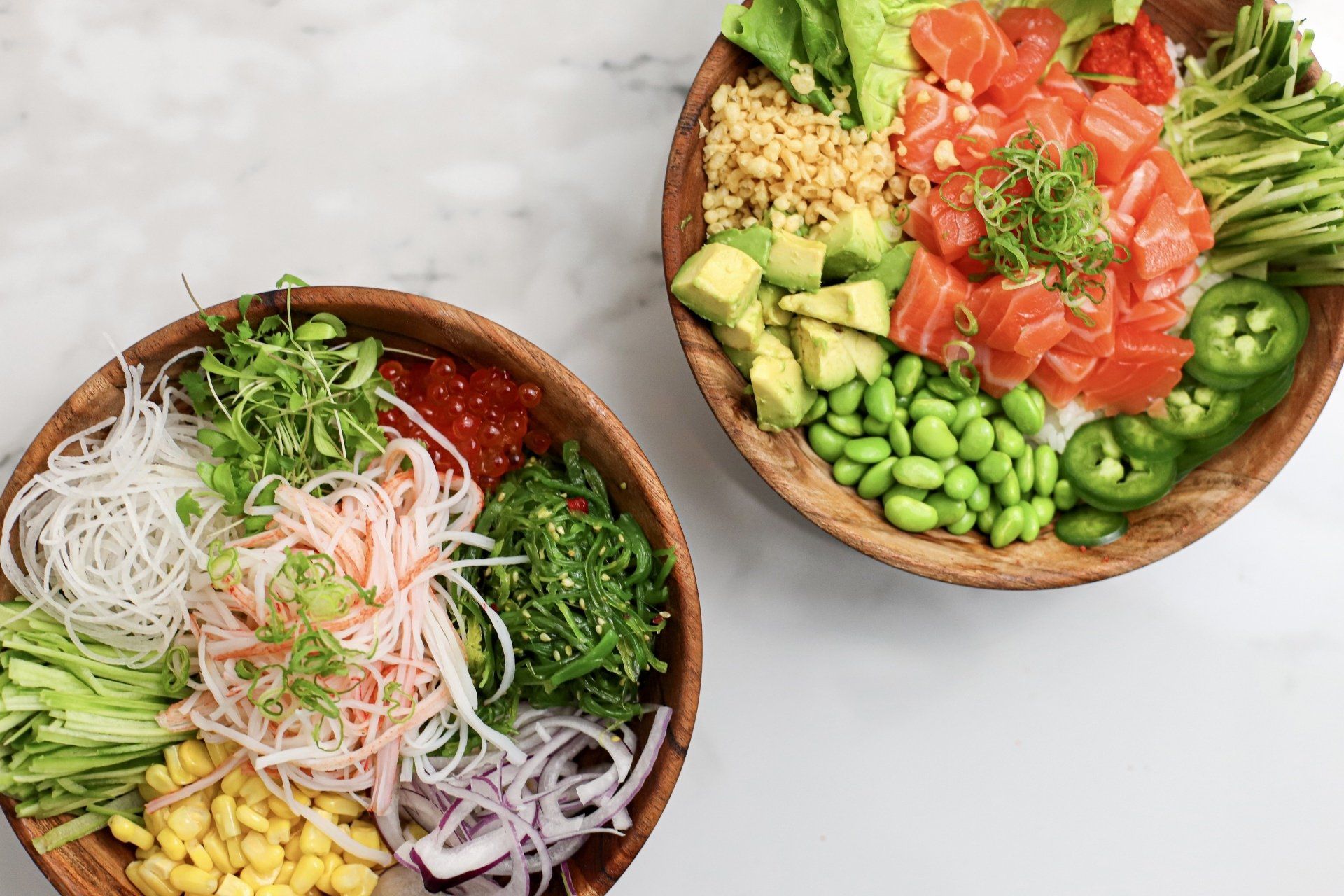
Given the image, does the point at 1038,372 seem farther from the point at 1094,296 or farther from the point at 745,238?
the point at 745,238

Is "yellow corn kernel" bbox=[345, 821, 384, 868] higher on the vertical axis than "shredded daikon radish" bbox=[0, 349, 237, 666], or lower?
lower

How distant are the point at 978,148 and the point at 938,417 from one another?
639 millimetres

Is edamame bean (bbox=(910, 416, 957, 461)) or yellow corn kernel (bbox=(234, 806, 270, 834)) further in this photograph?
edamame bean (bbox=(910, 416, 957, 461))

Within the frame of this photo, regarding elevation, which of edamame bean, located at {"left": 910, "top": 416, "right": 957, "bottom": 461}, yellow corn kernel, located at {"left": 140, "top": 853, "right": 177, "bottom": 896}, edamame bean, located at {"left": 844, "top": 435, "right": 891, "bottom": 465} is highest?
edamame bean, located at {"left": 910, "top": 416, "right": 957, "bottom": 461}

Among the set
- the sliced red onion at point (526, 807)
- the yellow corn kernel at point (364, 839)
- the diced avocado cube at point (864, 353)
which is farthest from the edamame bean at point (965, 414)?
the yellow corn kernel at point (364, 839)

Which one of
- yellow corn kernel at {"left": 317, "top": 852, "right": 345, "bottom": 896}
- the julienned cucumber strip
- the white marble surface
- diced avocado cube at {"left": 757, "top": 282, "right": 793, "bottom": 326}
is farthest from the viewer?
the white marble surface

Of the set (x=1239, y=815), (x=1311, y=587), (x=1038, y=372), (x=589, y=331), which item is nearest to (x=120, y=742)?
(x=589, y=331)

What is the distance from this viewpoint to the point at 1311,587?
2803mm

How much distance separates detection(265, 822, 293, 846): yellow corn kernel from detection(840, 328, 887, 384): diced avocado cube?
5.32ft

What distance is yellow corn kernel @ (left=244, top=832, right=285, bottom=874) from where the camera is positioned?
2.05m

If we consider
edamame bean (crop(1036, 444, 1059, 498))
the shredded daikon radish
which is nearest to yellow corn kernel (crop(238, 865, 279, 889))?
the shredded daikon radish

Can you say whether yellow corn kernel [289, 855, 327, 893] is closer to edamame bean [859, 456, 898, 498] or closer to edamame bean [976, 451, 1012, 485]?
edamame bean [859, 456, 898, 498]

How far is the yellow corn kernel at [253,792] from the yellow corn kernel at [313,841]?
0.37ft

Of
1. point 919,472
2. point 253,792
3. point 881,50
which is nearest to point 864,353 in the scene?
point 919,472
